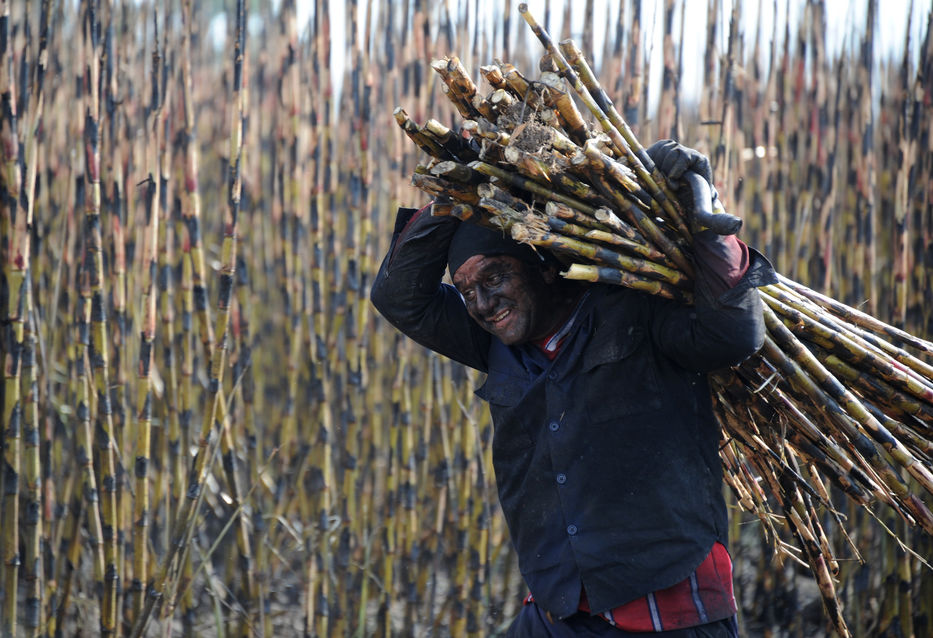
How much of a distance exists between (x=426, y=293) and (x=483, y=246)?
6.8 inches

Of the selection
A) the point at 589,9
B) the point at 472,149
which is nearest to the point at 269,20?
the point at 589,9

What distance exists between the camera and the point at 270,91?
11.4ft

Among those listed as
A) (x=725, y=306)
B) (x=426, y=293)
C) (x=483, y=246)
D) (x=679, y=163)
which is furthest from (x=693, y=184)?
(x=426, y=293)

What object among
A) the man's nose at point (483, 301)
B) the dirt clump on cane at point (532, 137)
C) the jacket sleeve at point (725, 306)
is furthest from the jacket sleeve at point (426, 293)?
the jacket sleeve at point (725, 306)

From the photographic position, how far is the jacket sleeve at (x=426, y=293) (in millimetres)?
1486

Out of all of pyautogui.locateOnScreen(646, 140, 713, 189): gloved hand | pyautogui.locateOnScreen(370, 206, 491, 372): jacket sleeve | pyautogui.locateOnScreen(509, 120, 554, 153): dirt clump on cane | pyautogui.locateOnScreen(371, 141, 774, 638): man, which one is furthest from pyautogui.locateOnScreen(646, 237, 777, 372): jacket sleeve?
pyautogui.locateOnScreen(370, 206, 491, 372): jacket sleeve

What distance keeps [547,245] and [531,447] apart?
37 cm

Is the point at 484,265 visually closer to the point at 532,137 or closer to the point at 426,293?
the point at 426,293

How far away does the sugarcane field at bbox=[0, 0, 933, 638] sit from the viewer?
4.39 ft

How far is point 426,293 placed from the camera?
1.53m

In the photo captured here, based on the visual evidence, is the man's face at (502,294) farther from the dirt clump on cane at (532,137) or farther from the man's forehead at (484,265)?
the dirt clump on cane at (532,137)

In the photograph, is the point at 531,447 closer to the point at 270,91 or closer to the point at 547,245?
the point at 547,245

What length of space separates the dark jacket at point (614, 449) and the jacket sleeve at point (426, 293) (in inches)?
1.3

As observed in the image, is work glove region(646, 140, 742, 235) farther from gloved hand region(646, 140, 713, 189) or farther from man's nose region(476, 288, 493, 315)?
man's nose region(476, 288, 493, 315)
